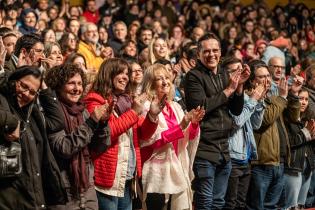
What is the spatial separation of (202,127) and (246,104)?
0.54 meters

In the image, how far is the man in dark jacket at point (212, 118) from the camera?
5289 mm

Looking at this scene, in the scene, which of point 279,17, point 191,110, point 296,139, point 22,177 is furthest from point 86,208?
point 279,17

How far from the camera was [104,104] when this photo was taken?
4.53m

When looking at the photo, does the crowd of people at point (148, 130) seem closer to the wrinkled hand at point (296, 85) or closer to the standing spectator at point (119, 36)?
the wrinkled hand at point (296, 85)

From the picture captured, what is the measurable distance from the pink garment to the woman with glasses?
106 centimetres

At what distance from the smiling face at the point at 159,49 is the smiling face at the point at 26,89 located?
336 cm

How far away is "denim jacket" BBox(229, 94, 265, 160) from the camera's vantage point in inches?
224

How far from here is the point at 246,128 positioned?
5.86 m

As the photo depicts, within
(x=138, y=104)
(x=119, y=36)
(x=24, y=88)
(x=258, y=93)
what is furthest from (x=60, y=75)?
(x=119, y=36)

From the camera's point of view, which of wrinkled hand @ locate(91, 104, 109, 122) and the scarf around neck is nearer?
the scarf around neck

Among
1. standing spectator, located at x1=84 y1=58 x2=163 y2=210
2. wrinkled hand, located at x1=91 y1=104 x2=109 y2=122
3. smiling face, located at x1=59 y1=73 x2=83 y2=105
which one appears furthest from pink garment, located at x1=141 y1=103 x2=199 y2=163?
smiling face, located at x1=59 y1=73 x2=83 y2=105

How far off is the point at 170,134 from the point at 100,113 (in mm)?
757

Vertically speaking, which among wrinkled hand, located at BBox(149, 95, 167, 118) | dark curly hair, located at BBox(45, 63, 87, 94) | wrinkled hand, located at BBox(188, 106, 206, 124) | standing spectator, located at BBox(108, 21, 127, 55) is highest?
standing spectator, located at BBox(108, 21, 127, 55)

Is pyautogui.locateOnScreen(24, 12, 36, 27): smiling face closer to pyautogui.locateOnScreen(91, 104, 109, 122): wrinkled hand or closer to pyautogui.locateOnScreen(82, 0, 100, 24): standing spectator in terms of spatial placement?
pyautogui.locateOnScreen(82, 0, 100, 24): standing spectator
